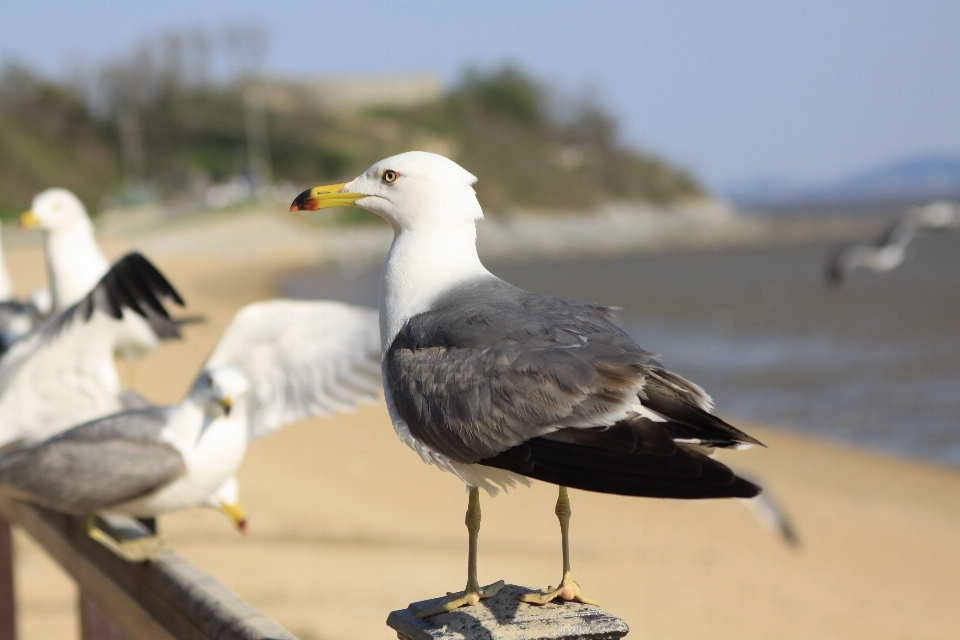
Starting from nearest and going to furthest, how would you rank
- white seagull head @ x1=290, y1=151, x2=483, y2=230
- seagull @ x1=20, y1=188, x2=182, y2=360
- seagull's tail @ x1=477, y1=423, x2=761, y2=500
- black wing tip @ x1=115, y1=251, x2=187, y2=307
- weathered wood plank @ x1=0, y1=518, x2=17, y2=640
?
seagull's tail @ x1=477, y1=423, x2=761, y2=500 < white seagull head @ x1=290, y1=151, x2=483, y2=230 < black wing tip @ x1=115, y1=251, x2=187, y2=307 < weathered wood plank @ x1=0, y1=518, x2=17, y2=640 < seagull @ x1=20, y1=188, x2=182, y2=360

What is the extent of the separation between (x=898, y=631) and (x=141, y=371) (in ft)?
31.4

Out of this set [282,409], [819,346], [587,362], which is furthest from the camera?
[819,346]

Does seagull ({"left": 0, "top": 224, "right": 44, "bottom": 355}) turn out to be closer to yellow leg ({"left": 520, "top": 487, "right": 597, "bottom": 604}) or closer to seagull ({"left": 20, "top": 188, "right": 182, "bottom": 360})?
seagull ({"left": 20, "top": 188, "right": 182, "bottom": 360})

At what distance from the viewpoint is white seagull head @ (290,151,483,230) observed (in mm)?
2123

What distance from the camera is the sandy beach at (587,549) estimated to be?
560 centimetres

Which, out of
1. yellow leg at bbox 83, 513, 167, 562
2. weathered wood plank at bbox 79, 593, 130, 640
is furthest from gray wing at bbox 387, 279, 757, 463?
weathered wood plank at bbox 79, 593, 130, 640

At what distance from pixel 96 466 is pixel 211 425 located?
14.3 inches

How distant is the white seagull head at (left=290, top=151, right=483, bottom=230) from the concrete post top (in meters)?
0.77

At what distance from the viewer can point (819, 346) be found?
18734mm

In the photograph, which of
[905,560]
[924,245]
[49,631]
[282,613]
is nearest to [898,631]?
[905,560]

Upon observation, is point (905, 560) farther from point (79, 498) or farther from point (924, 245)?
point (924, 245)

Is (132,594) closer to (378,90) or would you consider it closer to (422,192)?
(422,192)

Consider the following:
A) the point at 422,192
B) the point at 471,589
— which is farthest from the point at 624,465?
the point at 422,192

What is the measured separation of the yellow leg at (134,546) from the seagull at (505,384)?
4.19 ft
